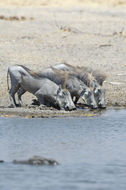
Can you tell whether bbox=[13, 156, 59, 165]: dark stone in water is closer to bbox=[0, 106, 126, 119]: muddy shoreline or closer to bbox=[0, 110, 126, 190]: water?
bbox=[0, 110, 126, 190]: water

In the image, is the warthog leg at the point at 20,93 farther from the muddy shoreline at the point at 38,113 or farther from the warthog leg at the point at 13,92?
the muddy shoreline at the point at 38,113

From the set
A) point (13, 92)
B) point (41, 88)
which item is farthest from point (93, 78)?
point (13, 92)

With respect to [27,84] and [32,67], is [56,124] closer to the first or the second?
[27,84]

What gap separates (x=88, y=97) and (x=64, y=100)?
27.3 inches

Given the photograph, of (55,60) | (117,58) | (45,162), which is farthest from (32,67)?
(45,162)

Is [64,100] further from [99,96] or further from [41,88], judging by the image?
[99,96]

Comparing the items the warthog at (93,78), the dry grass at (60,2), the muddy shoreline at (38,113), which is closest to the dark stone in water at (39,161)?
the muddy shoreline at (38,113)

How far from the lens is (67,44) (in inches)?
908

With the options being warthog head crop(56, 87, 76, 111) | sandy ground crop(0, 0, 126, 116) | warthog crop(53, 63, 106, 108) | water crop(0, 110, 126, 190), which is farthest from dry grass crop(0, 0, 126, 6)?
water crop(0, 110, 126, 190)

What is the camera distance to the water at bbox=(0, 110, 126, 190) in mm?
10648

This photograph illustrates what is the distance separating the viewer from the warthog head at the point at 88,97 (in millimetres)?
16156

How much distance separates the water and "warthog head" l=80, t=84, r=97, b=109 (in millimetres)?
365

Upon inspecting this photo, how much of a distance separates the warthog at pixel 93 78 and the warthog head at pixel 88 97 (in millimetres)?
165

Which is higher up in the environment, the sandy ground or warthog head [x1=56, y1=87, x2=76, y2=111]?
the sandy ground
